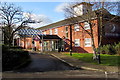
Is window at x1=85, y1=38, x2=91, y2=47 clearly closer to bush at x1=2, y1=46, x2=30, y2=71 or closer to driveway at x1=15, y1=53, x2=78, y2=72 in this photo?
driveway at x1=15, y1=53, x2=78, y2=72

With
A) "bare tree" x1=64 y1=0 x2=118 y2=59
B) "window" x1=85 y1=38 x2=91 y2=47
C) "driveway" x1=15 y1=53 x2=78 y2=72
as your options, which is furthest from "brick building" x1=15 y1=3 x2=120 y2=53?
"driveway" x1=15 y1=53 x2=78 y2=72

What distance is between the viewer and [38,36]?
29.1 m

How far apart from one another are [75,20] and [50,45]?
16080mm

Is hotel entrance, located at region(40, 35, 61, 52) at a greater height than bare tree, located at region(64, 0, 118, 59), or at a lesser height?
lesser

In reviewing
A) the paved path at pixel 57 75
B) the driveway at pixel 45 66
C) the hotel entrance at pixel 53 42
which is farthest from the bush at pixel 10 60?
the hotel entrance at pixel 53 42

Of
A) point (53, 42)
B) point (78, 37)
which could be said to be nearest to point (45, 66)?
point (78, 37)

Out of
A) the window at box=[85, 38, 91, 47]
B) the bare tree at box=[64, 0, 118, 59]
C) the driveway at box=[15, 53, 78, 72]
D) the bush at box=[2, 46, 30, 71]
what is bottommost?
the driveway at box=[15, 53, 78, 72]

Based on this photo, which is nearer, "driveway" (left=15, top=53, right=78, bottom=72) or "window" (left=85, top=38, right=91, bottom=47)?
"driveway" (left=15, top=53, right=78, bottom=72)

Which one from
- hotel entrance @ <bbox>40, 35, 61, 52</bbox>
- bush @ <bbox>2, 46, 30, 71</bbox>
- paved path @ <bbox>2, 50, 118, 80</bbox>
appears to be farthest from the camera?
hotel entrance @ <bbox>40, 35, 61, 52</bbox>

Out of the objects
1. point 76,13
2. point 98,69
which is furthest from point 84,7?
point 98,69

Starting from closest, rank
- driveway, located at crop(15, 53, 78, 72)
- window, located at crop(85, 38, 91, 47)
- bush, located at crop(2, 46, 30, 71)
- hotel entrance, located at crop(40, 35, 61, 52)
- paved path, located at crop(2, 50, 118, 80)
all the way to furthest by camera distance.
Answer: paved path, located at crop(2, 50, 118, 80)
driveway, located at crop(15, 53, 78, 72)
bush, located at crop(2, 46, 30, 71)
window, located at crop(85, 38, 91, 47)
hotel entrance, located at crop(40, 35, 61, 52)

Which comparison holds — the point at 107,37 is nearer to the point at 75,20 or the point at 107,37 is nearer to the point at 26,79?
the point at 75,20

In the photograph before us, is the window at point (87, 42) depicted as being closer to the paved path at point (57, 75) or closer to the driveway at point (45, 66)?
the driveway at point (45, 66)

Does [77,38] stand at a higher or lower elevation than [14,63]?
higher
